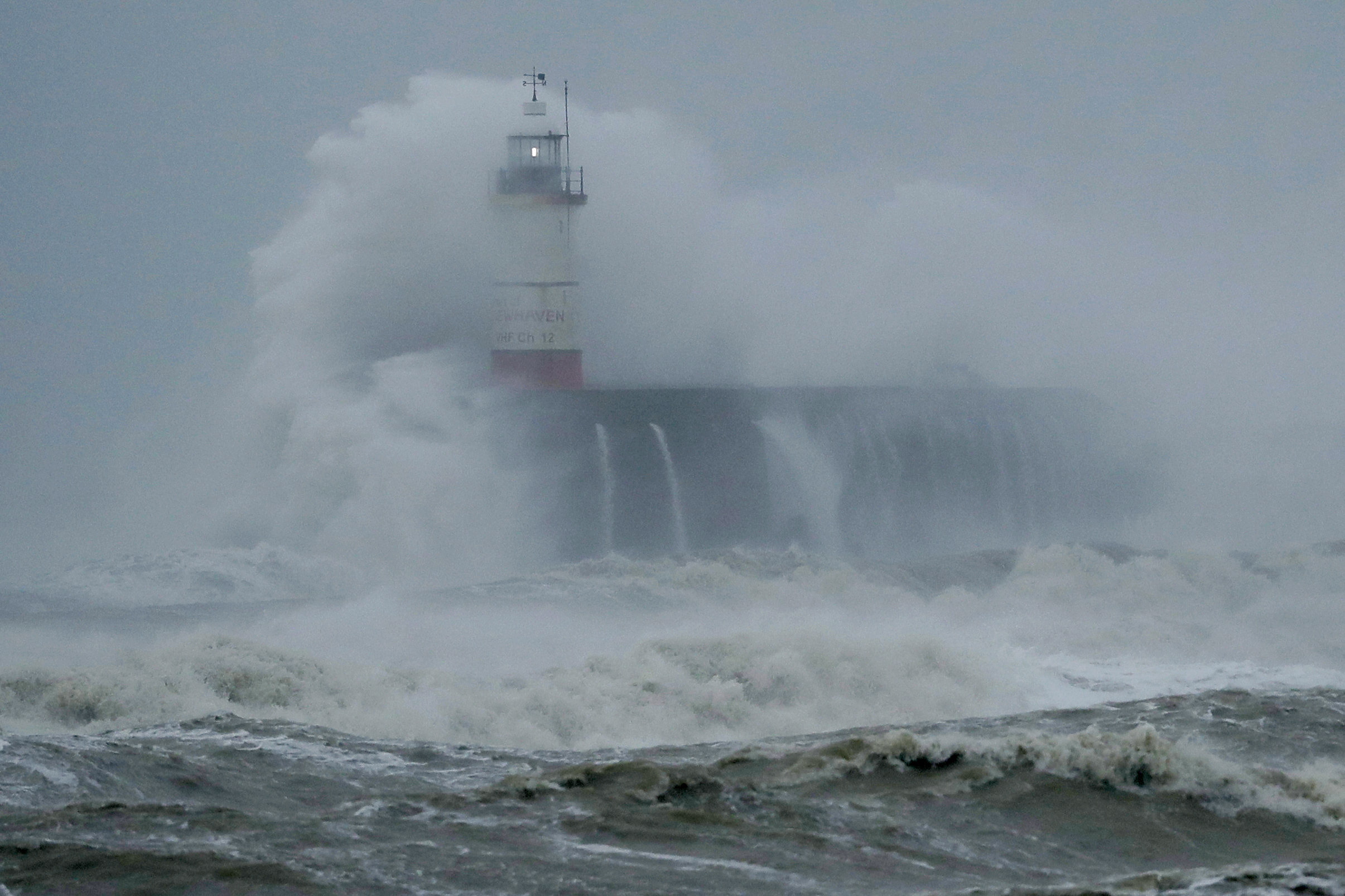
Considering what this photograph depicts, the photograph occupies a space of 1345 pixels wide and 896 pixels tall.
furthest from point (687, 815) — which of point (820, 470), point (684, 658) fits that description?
point (820, 470)

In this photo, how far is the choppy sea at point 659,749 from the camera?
6.57m

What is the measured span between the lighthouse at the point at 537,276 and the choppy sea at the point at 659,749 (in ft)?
47.1

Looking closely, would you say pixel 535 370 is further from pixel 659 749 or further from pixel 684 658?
pixel 659 749

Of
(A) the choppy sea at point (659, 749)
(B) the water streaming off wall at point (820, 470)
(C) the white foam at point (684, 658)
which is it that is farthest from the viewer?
(B) the water streaming off wall at point (820, 470)

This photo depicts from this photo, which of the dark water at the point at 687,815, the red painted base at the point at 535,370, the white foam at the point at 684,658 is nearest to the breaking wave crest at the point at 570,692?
the white foam at the point at 684,658

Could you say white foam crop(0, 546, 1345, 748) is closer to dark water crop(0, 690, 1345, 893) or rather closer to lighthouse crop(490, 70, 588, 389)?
dark water crop(0, 690, 1345, 893)

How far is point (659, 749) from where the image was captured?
34.2ft

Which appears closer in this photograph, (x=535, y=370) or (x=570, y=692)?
(x=570, y=692)

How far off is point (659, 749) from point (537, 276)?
26180 millimetres

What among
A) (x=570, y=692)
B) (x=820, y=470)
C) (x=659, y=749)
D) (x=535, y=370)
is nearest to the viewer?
(x=659, y=749)

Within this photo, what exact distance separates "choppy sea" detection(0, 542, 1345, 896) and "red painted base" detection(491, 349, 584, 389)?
46.0ft

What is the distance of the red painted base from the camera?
34.8 m

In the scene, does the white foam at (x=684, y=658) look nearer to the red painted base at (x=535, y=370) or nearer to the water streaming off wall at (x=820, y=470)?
the water streaming off wall at (x=820, y=470)

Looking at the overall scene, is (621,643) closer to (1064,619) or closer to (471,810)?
(1064,619)
